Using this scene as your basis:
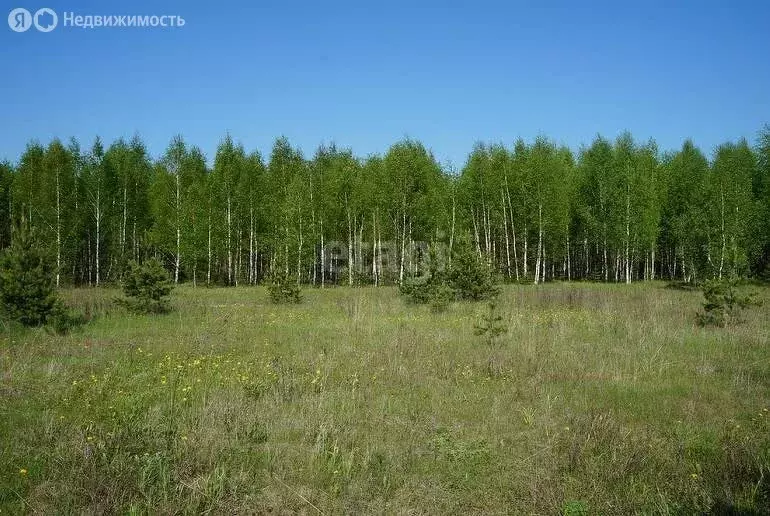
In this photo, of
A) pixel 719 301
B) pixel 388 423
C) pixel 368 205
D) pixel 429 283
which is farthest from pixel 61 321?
pixel 368 205

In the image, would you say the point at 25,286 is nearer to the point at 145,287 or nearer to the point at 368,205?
the point at 145,287

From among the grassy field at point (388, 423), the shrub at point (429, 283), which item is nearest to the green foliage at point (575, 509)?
the grassy field at point (388, 423)

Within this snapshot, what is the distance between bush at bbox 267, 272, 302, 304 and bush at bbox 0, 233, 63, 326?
9763mm

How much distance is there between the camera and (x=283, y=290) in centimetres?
2339

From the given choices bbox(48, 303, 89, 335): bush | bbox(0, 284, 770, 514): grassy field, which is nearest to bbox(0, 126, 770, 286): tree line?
bbox(48, 303, 89, 335): bush

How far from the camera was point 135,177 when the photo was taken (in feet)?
135

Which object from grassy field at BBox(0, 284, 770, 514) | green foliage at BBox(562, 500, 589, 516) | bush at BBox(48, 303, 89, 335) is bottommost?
green foliage at BBox(562, 500, 589, 516)

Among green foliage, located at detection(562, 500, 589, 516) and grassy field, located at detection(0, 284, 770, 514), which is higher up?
grassy field, located at detection(0, 284, 770, 514)

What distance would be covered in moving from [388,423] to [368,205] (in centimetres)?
3237

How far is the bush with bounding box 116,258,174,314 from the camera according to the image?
1820 cm

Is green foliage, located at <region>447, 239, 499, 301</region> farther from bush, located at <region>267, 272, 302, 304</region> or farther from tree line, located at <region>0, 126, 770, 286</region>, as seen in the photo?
tree line, located at <region>0, 126, 770, 286</region>

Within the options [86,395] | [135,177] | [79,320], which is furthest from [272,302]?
[135,177]

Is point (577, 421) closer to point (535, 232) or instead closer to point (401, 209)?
point (401, 209)

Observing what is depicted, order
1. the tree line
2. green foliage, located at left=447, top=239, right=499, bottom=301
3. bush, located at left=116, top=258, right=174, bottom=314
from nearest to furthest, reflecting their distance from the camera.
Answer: bush, located at left=116, top=258, right=174, bottom=314 < green foliage, located at left=447, top=239, right=499, bottom=301 < the tree line
